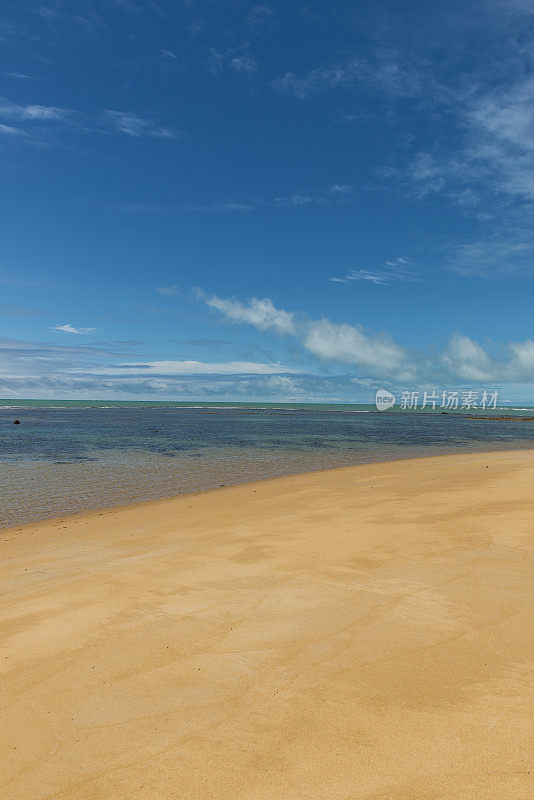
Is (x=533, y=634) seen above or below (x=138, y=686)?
above

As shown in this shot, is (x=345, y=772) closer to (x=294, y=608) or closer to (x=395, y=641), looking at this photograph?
(x=395, y=641)

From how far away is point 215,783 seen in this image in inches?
125

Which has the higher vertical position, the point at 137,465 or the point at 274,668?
the point at 274,668

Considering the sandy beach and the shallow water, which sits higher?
the sandy beach

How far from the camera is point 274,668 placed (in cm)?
452

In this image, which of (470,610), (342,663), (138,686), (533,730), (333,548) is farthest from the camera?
(333,548)

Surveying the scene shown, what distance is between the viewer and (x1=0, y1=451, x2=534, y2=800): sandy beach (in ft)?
10.6

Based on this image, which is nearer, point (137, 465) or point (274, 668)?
point (274, 668)

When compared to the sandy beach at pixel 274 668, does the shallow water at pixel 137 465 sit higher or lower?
lower

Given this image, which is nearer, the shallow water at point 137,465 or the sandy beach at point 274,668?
the sandy beach at point 274,668

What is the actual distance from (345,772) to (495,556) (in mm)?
5553

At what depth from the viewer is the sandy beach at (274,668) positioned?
324cm

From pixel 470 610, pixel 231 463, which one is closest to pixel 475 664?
pixel 470 610

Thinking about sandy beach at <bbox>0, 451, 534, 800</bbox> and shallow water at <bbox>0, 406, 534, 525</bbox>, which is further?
shallow water at <bbox>0, 406, 534, 525</bbox>
